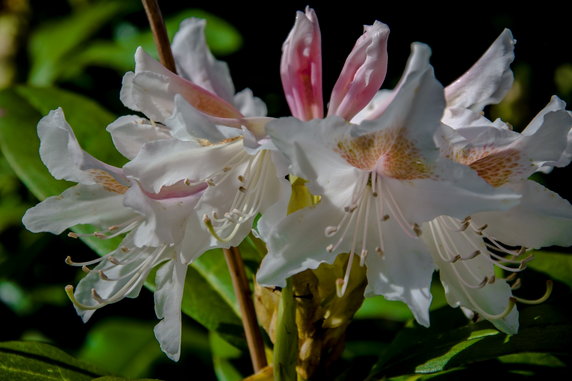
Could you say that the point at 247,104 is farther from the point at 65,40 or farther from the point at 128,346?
the point at 65,40

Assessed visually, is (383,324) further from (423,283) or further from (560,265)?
(423,283)

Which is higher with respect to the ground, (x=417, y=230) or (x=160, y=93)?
(x=160, y=93)

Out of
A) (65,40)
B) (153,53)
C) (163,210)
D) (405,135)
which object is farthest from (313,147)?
(65,40)

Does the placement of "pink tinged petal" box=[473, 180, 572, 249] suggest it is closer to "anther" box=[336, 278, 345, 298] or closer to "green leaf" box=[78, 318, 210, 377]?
"anther" box=[336, 278, 345, 298]

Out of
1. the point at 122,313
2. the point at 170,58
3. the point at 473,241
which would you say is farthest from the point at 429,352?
the point at 122,313

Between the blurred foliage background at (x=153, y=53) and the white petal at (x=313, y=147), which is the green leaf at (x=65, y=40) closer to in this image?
the blurred foliage background at (x=153, y=53)

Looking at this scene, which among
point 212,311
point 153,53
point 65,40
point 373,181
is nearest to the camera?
point 373,181

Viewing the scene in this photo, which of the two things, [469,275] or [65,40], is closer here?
[469,275]
